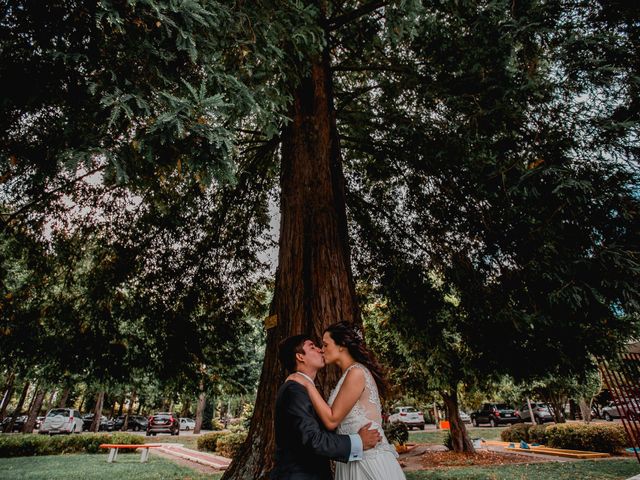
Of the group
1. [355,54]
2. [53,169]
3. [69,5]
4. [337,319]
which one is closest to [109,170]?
[53,169]

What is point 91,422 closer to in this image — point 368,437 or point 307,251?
point 307,251

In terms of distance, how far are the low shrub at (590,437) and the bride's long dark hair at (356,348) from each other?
1706 cm

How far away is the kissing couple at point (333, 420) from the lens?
99.6 inches

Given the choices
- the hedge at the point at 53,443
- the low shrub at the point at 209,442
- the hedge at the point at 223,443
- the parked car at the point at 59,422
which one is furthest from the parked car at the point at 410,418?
the parked car at the point at 59,422

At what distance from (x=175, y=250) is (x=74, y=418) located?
26461 mm

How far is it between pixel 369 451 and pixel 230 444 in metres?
16.8

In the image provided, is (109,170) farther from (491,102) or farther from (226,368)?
(226,368)

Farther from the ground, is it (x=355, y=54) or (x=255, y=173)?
(x=355, y=54)

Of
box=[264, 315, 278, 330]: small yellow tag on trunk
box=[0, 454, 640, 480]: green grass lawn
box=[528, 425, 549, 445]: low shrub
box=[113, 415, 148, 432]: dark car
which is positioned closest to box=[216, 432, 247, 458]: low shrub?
box=[0, 454, 640, 480]: green grass lawn

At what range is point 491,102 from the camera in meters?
5.59

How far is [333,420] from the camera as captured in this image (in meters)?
2.76

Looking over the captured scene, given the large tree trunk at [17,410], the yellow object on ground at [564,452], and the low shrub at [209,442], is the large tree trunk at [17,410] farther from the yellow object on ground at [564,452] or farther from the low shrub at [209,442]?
the yellow object on ground at [564,452]

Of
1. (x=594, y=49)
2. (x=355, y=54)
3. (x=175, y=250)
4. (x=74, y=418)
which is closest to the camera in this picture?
(x=594, y=49)

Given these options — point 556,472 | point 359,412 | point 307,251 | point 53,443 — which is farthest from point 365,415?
point 53,443
